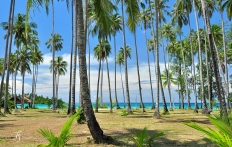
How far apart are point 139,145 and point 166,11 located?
27.5 metres

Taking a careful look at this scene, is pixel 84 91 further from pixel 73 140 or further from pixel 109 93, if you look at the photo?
pixel 109 93

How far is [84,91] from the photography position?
8.34 m

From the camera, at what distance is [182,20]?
102 ft

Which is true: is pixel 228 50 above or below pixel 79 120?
above

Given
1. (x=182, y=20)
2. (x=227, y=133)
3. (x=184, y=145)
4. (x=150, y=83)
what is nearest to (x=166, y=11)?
(x=182, y=20)

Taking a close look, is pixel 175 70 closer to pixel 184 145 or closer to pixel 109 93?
pixel 109 93

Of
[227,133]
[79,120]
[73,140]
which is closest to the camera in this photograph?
[227,133]

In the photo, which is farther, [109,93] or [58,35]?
[58,35]

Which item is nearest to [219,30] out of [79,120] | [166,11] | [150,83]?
[166,11]

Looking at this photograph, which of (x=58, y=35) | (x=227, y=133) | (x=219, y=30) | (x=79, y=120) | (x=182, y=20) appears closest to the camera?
(x=227, y=133)

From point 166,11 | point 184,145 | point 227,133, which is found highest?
point 166,11

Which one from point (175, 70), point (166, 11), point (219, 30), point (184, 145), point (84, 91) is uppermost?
point (166, 11)

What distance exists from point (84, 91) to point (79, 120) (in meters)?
6.41

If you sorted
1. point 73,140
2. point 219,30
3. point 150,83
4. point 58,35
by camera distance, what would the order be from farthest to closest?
point 58,35 < point 150,83 < point 219,30 < point 73,140
